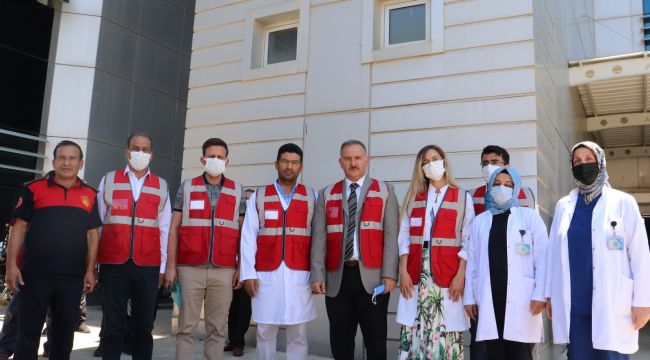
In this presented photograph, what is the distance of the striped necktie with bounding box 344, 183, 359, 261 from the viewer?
4.18m

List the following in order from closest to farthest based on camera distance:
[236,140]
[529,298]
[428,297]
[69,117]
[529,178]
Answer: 1. [529,298]
2. [428,297]
3. [529,178]
4. [236,140]
5. [69,117]

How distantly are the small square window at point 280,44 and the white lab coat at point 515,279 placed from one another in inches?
189

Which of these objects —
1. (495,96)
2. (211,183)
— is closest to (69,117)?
(211,183)

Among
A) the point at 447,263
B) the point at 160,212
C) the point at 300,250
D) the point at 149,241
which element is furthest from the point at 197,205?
the point at 447,263

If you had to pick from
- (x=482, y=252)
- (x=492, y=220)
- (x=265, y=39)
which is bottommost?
(x=482, y=252)

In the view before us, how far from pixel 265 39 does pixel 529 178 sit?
4.41m

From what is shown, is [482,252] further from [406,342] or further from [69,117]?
[69,117]

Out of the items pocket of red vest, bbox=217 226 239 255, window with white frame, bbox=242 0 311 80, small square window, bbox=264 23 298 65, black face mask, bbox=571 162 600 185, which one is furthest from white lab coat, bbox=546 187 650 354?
small square window, bbox=264 23 298 65

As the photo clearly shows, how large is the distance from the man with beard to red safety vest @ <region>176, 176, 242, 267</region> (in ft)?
0.54

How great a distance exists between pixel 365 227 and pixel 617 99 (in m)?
8.98

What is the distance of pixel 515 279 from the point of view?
369cm

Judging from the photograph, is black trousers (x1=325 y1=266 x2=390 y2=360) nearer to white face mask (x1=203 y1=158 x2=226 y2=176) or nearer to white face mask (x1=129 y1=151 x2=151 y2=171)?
white face mask (x1=203 y1=158 x2=226 y2=176)

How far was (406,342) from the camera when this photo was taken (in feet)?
13.0

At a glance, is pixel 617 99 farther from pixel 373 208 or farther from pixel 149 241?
pixel 149 241
